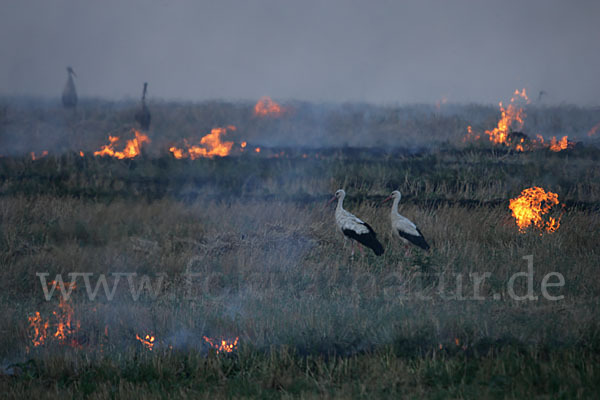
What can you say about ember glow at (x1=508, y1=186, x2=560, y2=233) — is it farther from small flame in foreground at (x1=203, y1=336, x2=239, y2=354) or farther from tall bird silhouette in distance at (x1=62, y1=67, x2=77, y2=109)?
tall bird silhouette in distance at (x1=62, y1=67, x2=77, y2=109)

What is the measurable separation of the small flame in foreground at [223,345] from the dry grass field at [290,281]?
0.06 m

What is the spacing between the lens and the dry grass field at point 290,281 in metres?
5.73

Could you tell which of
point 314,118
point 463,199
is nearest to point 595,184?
point 463,199

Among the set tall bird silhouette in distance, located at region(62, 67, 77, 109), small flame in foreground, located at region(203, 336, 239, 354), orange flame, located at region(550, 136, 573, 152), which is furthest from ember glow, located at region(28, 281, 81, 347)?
tall bird silhouette in distance, located at region(62, 67, 77, 109)

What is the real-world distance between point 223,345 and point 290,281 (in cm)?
280

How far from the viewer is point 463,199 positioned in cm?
1609

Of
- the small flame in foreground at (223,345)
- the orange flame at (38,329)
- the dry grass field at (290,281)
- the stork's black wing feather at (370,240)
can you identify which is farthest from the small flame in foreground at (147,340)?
the stork's black wing feather at (370,240)

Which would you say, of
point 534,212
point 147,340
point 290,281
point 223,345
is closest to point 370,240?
point 290,281

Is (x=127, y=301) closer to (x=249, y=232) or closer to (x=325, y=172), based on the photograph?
(x=249, y=232)

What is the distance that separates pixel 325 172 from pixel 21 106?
113 feet

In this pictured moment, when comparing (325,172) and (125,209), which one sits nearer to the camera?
(125,209)

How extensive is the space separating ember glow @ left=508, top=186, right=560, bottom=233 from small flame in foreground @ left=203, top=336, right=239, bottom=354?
26.9 feet

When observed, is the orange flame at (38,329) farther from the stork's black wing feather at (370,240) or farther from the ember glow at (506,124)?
the ember glow at (506,124)

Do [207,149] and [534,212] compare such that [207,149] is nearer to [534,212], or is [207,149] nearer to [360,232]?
[534,212]
